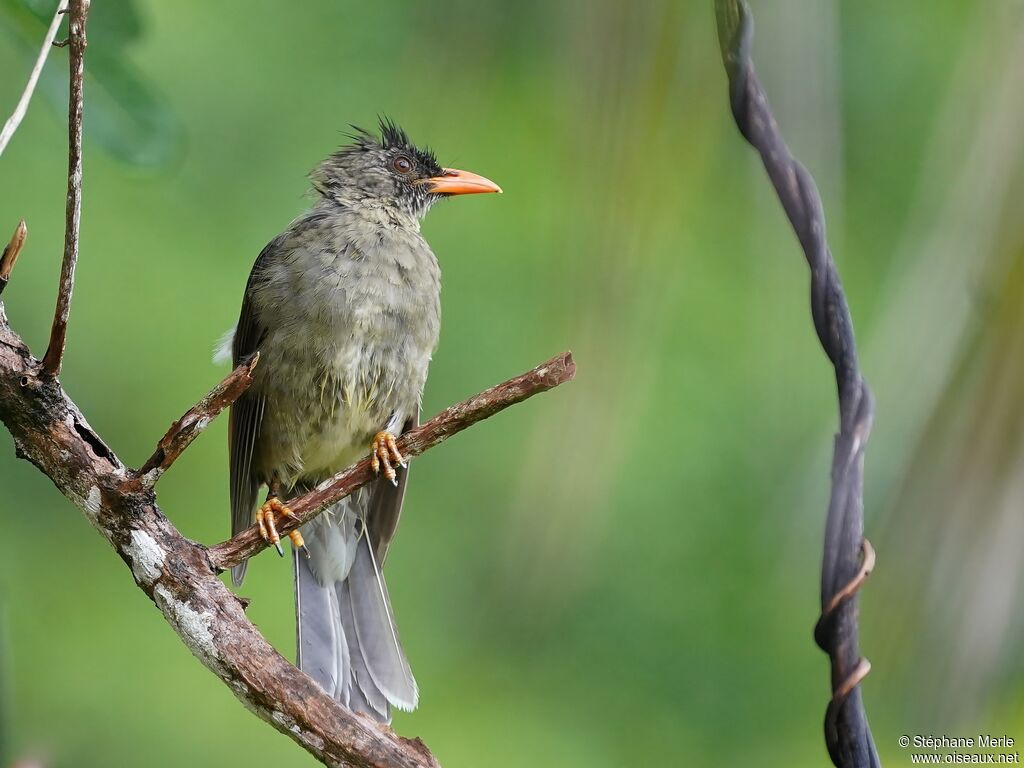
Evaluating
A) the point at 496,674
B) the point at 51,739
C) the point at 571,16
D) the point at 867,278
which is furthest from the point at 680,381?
the point at 571,16

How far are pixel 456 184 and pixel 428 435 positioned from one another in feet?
6.50

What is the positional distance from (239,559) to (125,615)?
122 inches

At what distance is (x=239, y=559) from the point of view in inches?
89.0

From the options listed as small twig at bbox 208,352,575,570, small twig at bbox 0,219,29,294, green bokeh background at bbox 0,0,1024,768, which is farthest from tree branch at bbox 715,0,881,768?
green bokeh background at bbox 0,0,1024,768

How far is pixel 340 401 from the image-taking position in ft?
11.8

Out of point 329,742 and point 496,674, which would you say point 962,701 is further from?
point 496,674

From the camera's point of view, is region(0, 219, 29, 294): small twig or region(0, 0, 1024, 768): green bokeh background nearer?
region(0, 219, 29, 294): small twig

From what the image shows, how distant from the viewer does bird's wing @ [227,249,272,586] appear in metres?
3.69

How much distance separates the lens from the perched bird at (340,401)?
3.42 metres

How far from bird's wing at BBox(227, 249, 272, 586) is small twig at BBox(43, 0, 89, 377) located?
1.59 metres

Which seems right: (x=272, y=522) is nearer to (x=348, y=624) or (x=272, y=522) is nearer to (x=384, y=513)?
(x=348, y=624)

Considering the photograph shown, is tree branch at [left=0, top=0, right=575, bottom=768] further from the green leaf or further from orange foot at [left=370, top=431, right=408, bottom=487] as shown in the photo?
orange foot at [left=370, top=431, right=408, bottom=487]

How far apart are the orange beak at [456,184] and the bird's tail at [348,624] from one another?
4.00 ft

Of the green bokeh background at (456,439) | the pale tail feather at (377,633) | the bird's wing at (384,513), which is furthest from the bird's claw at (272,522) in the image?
the green bokeh background at (456,439)
